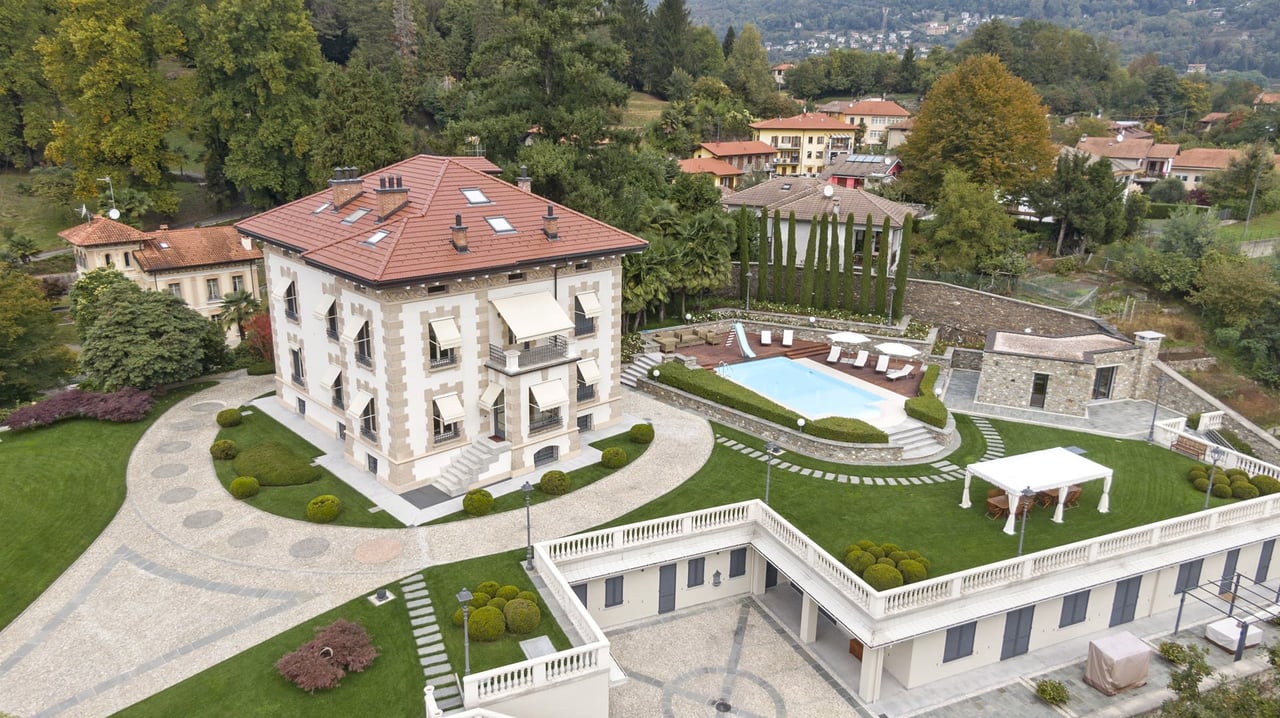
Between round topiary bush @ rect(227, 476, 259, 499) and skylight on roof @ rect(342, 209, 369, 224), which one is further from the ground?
skylight on roof @ rect(342, 209, 369, 224)

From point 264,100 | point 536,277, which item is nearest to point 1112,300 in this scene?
point 536,277

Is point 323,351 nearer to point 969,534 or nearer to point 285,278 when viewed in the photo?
point 285,278

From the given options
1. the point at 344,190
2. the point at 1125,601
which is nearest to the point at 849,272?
the point at 1125,601

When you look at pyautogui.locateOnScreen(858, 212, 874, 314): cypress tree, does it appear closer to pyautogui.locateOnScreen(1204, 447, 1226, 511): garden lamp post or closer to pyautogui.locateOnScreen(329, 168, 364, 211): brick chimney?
pyautogui.locateOnScreen(1204, 447, 1226, 511): garden lamp post

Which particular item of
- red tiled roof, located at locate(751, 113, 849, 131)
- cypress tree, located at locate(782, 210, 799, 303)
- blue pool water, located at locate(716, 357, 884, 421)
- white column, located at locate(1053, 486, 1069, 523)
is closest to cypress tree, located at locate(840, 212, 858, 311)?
cypress tree, located at locate(782, 210, 799, 303)

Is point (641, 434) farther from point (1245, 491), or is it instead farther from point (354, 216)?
point (1245, 491)

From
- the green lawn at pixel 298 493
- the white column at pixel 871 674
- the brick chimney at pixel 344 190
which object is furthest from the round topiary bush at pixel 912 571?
the brick chimney at pixel 344 190
